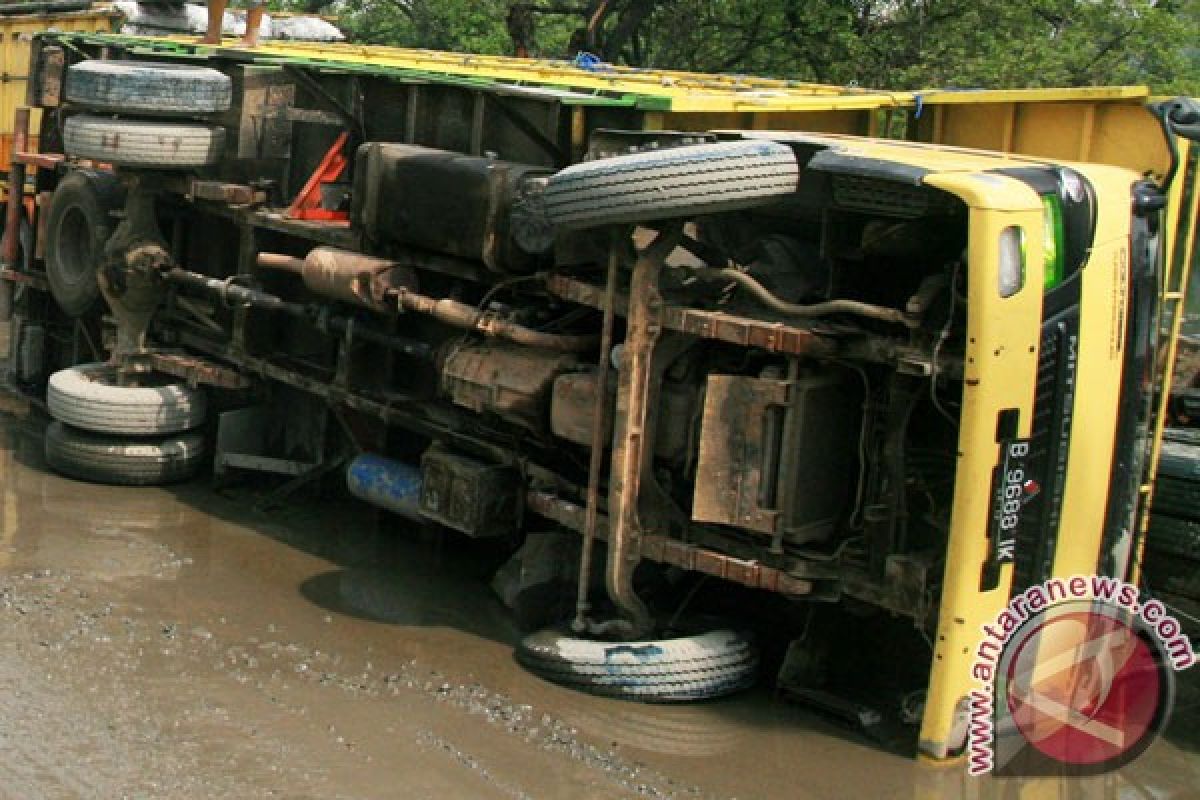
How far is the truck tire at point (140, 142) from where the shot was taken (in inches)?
325

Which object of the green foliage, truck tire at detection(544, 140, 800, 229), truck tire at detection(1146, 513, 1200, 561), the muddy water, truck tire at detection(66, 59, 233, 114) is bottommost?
the muddy water

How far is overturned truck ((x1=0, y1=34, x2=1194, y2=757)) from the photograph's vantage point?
5539 millimetres

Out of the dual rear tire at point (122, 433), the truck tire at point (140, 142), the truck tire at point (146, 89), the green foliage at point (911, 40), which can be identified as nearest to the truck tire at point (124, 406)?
the dual rear tire at point (122, 433)

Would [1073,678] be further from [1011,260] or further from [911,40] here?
[911,40]

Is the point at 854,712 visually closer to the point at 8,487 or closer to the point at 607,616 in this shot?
the point at 607,616

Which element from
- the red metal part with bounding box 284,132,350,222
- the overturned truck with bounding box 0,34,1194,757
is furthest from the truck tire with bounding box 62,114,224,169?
the red metal part with bounding box 284,132,350,222

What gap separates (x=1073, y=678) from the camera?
598cm

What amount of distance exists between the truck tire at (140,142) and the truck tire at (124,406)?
113 cm

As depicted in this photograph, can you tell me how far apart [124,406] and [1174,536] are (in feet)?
16.4

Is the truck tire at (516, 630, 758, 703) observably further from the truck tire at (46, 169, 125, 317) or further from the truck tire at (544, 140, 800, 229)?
the truck tire at (46, 169, 125, 317)

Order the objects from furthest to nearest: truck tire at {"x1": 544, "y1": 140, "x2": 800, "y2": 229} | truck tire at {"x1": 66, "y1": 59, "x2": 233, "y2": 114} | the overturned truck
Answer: truck tire at {"x1": 66, "y1": 59, "x2": 233, "y2": 114} → truck tire at {"x1": 544, "y1": 140, "x2": 800, "y2": 229} → the overturned truck

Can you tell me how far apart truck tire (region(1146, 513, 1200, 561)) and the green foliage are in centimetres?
961

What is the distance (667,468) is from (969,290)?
149cm

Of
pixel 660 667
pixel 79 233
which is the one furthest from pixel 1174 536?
pixel 79 233
